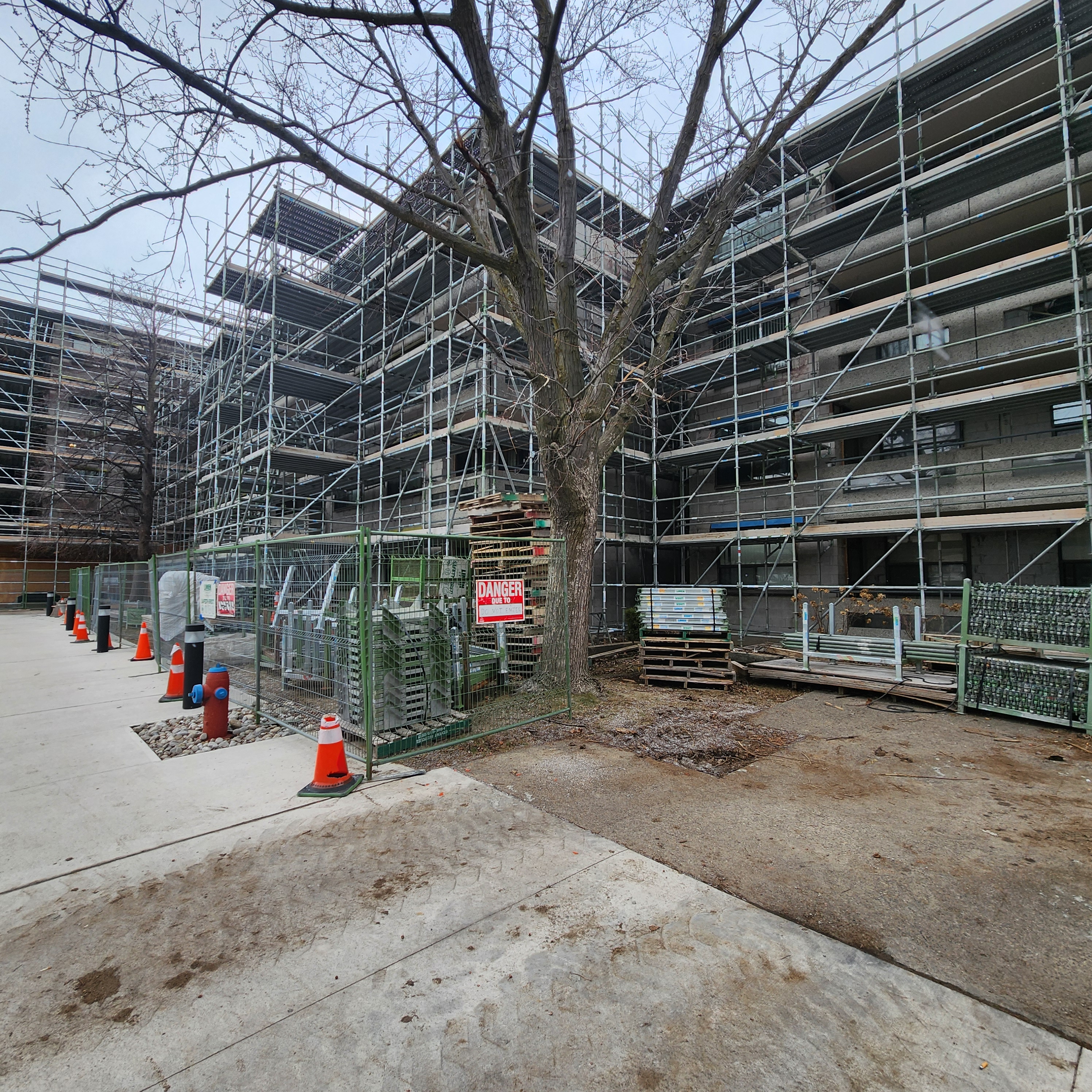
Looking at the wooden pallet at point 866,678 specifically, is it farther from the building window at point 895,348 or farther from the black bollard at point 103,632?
the black bollard at point 103,632

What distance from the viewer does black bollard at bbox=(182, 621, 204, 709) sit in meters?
6.77

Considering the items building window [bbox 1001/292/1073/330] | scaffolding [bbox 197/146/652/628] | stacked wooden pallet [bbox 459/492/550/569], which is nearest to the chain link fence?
stacked wooden pallet [bbox 459/492/550/569]

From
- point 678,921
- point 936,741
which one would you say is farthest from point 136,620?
point 936,741

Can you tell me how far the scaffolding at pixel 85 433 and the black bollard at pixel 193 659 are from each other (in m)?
24.5

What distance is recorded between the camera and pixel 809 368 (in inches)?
618

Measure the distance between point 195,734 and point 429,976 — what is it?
194 inches

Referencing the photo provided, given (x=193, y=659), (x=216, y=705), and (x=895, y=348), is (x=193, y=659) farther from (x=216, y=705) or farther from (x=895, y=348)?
(x=895, y=348)

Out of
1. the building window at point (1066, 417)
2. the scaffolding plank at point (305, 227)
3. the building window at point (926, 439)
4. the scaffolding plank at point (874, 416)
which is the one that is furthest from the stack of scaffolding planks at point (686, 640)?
the scaffolding plank at point (305, 227)

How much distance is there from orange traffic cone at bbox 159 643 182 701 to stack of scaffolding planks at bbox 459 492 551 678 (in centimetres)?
398

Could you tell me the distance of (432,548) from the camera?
6.31 meters

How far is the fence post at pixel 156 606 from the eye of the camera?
962 centimetres

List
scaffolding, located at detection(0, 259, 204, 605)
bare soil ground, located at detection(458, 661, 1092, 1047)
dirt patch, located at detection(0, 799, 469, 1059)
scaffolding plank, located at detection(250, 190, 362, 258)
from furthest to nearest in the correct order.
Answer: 1. scaffolding, located at detection(0, 259, 204, 605)
2. scaffolding plank, located at detection(250, 190, 362, 258)
3. bare soil ground, located at detection(458, 661, 1092, 1047)
4. dirt patch, located at detection(0, 799, 469, 1059)

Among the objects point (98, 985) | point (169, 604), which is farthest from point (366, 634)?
point (169, 604)

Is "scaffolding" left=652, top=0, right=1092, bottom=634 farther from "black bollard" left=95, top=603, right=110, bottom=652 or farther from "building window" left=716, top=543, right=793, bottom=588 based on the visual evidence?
"black bollard" left=95, top=603, right=110, bottom=652
